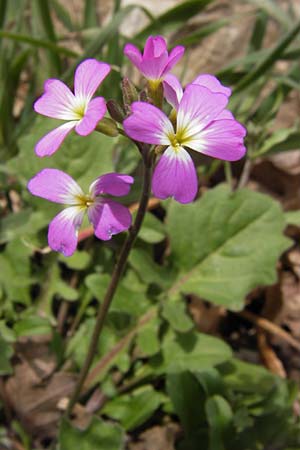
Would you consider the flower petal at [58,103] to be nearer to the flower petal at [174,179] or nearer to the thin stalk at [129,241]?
the thin stalk at [129,241]

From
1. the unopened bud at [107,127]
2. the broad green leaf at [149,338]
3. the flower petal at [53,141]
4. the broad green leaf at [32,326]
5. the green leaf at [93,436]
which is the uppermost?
the unopened bud at [107,127]

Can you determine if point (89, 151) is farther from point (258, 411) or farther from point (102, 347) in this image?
point (258, 411)

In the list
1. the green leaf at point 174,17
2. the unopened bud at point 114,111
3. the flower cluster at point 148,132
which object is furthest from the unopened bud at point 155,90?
the green leaf at point 174,17

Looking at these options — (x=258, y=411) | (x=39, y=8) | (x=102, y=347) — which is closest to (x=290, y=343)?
(x=258, y=411)

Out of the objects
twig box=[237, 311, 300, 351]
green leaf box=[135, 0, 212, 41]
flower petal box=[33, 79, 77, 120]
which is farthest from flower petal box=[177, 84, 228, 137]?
twig box=[237, 311, 300, 351]

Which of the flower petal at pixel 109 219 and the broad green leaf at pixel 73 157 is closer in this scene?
the flower petal at pixel 109 219

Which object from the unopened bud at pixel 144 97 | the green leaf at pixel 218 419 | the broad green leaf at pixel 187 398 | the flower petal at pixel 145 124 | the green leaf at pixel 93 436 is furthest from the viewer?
the broad green leaf at pixel 187 398

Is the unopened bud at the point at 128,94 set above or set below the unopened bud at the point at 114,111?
above
